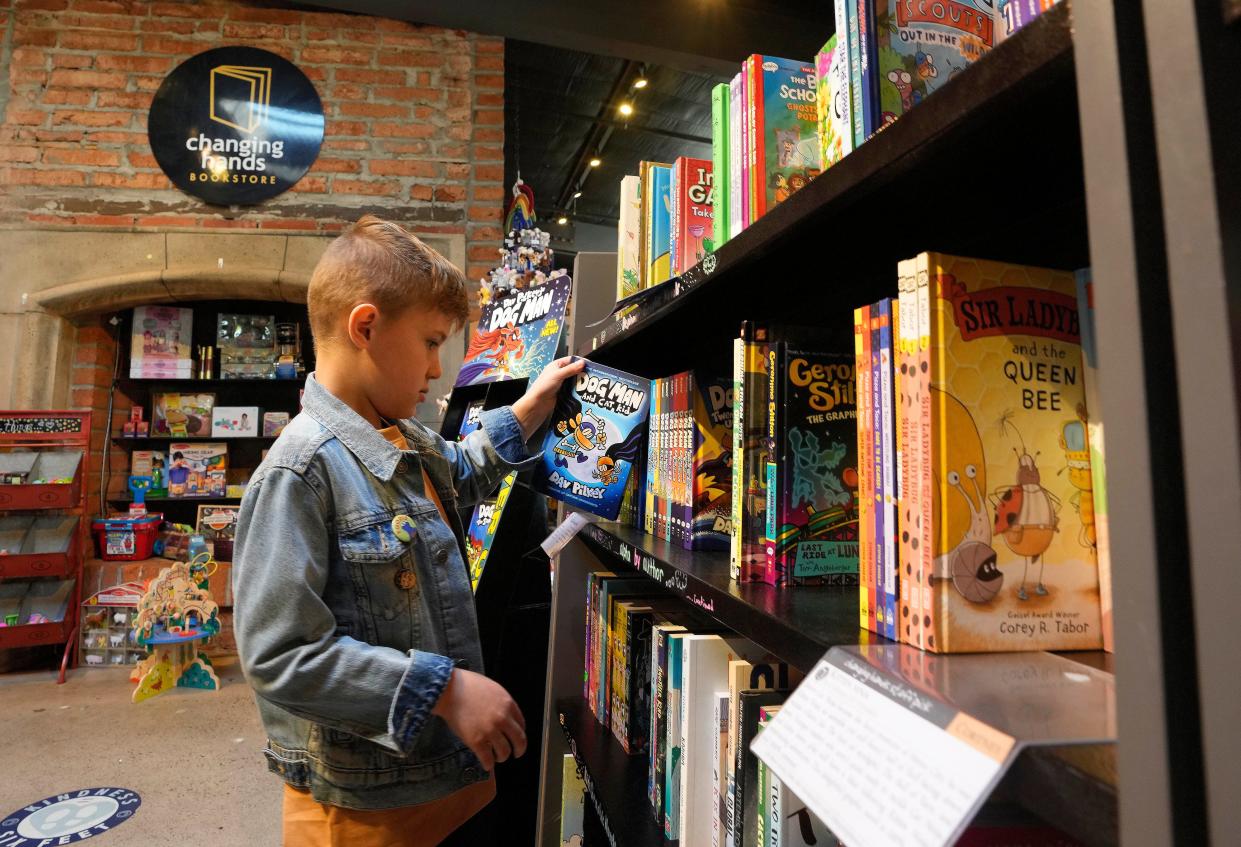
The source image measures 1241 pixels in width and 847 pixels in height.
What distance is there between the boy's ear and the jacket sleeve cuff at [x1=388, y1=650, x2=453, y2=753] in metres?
0.55

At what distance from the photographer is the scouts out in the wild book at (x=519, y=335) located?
73.1 inches

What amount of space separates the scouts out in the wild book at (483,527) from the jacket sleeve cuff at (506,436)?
230 mm

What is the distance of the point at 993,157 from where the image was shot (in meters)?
0.57

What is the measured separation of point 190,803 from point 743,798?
266 cm

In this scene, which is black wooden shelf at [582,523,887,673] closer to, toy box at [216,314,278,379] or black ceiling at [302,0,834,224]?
black ceiling at [302,0,834,224]

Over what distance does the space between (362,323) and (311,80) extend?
3.84 metres

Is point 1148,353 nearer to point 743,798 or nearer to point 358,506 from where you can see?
point 743,798

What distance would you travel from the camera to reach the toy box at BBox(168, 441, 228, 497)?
15.5ft

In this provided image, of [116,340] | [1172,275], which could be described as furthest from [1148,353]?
[116,340]

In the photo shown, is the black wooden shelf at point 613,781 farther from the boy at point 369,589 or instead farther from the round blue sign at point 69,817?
the round blue sign at point 69,817

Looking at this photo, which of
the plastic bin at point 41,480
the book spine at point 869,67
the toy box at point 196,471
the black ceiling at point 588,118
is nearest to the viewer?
the book spine at point 869,67

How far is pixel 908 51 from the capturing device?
0.68 metres

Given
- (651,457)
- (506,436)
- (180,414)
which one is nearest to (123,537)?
→ (180,414)

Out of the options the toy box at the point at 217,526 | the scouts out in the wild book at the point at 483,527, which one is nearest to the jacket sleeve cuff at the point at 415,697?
the scouts out in the wild book at the point at 483,527
